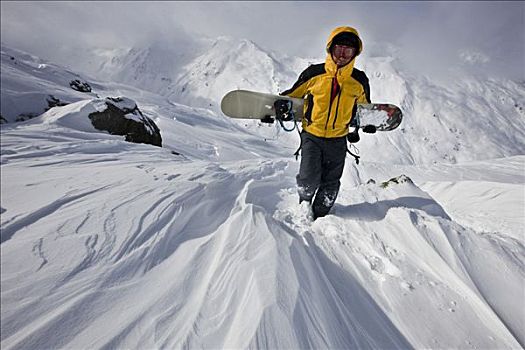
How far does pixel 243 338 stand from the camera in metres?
1.35

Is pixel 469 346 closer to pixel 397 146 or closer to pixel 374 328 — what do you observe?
pixel 374 328

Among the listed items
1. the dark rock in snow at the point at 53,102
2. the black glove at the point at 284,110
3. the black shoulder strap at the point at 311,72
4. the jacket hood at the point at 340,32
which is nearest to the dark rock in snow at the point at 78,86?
the dark rock in snow at the point at 53,102

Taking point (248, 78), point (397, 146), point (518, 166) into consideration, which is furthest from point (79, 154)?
point (248, 78)

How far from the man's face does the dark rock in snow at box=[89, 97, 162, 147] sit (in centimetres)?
468

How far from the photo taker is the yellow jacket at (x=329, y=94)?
3.14 metres

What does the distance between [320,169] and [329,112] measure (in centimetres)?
77

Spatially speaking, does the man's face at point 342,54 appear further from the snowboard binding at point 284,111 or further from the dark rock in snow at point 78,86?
the dark rock in snow at point 78,86

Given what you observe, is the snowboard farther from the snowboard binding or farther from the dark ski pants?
the dark ski pants

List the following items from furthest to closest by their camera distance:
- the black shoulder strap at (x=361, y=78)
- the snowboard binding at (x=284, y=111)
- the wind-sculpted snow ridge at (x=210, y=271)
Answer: the snowboard binding at (x=284, y=111) → the black shoulder strap at (x=361, y=78) → the wind-sculpted snow ridge at (x=210, y=271)

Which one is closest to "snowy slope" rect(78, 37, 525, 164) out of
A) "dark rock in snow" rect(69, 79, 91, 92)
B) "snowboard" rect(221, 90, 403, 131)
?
"dark rock in snow" rect(69, 79, 91, 92)

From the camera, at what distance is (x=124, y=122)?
22.2ft

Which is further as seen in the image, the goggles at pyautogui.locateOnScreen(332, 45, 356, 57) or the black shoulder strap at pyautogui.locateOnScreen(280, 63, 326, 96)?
the black shoulder strap at pyautogui.locateOnScreen(280, 63, 326, 96)

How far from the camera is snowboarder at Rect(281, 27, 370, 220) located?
10.2 ft

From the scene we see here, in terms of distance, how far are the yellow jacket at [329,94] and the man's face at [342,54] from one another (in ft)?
Answer: 0.17
